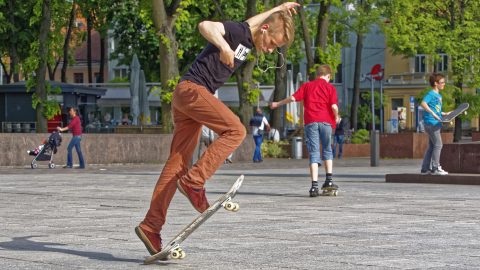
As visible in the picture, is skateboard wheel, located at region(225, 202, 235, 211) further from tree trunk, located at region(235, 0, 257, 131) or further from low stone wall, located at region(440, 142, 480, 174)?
tree trunk, located at region(235, 0, 257, 131)

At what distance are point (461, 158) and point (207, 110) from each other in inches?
550

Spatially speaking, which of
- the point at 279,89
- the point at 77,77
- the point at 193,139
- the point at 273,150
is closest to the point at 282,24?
the point at 193,139

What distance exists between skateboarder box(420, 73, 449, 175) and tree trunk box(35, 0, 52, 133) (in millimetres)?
21041

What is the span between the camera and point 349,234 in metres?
10.5

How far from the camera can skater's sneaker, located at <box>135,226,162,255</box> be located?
27.6 ft

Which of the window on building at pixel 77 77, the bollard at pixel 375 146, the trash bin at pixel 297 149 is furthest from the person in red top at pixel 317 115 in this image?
the window on building at pixel 77 77

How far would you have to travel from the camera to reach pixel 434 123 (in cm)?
2044

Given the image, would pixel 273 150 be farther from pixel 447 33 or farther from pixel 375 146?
pixel 447 33

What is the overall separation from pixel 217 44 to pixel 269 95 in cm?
5241

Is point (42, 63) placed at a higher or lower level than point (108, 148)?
higher

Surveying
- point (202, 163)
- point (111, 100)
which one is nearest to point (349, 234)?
point (202, 163)

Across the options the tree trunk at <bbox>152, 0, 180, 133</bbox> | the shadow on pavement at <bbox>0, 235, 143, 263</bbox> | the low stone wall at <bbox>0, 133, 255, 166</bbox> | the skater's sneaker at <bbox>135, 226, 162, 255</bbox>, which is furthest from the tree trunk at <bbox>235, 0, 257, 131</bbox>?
the skater's sneaker at <bbox>135, 226, 162, 255</bbox>

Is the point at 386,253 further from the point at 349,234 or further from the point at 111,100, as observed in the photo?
the point at 111,100

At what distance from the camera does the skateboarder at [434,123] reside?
20469mm
